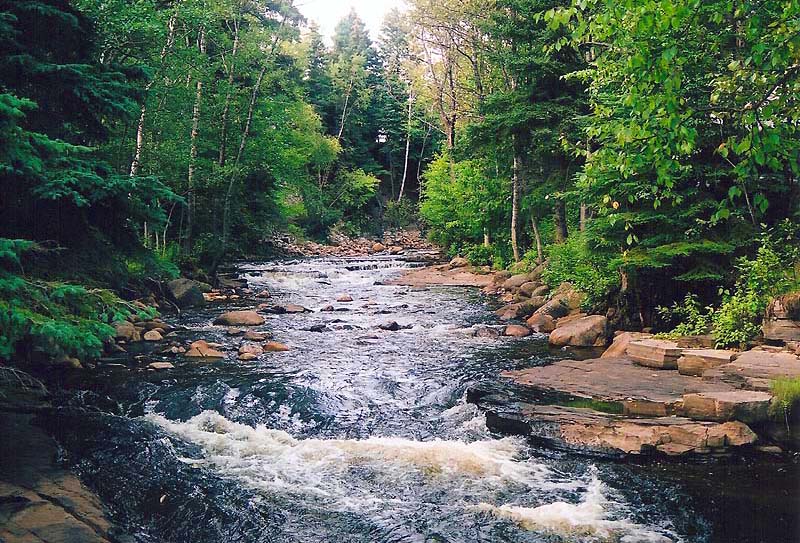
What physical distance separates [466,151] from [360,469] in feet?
51.9

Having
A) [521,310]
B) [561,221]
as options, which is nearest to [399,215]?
[561,221]

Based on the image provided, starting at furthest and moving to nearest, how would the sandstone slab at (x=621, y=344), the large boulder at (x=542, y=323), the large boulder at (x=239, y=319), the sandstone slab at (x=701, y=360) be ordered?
the large boulder at (x=239, y=319) → the large boulder at (x=542, y=323) → the sandstone slab at (x=621, y=344) → the sandstone slab at (x=701, y=360)

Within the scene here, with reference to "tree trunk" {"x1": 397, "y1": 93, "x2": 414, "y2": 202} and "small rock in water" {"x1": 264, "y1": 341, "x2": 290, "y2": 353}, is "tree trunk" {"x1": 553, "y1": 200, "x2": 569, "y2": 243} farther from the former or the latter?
"tree trunk" {"x1": 397, "y1": 93, "x2": 414, "y2": 202}

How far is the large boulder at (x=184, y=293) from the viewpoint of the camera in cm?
1773

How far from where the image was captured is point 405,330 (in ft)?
48.8

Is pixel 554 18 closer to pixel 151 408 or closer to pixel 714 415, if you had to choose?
pixel 714 415

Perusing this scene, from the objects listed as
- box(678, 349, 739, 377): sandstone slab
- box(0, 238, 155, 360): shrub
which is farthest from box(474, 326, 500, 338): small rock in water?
box(0, 238, 155, 360): shrub

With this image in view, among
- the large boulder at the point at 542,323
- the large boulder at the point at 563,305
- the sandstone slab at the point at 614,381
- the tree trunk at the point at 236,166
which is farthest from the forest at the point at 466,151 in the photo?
the sandstone slab at the point at 614,381

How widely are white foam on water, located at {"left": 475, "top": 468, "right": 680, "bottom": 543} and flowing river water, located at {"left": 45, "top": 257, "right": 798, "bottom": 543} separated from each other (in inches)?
0.7

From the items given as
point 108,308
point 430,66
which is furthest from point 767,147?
point 430,66

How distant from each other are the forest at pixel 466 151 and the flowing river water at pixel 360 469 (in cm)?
154

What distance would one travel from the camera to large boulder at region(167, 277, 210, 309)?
17.7 meters

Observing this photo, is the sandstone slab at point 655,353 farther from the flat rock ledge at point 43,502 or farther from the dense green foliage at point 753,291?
the flat rock ledge at point 43,502

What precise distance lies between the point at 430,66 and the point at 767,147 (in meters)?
30.7
